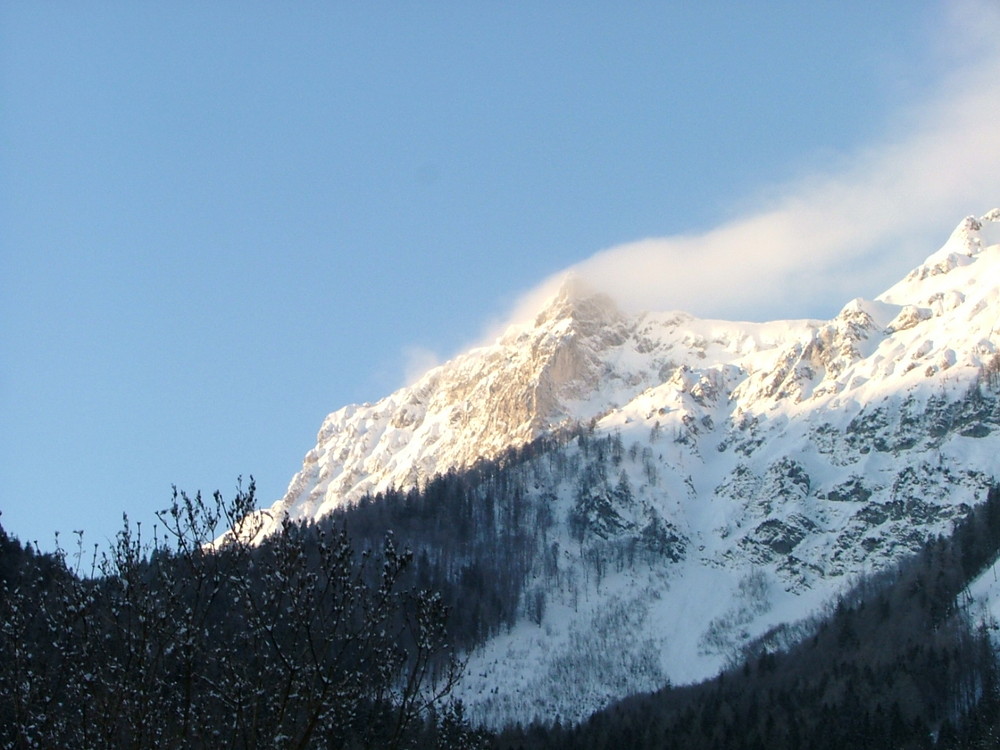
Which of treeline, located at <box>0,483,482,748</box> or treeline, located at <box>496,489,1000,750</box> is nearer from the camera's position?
treeline, located at <box>0,483,482,748</box>

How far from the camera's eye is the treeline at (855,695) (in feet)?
418

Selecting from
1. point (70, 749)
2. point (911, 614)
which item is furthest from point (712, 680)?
point (70, 749)

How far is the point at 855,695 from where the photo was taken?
13712cm

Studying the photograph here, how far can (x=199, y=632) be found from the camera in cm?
2434

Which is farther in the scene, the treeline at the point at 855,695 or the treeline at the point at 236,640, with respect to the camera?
the treeline at the point at 855,695

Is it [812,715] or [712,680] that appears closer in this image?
[812,715]

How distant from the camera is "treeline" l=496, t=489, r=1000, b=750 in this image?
12750 cm

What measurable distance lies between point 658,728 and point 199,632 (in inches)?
5152

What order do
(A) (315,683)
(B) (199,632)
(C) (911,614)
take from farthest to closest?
(C) (911,614) → (B) (199,632) → (A) (315,683)

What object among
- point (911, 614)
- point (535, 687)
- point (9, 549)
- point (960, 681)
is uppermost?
point (9, 549)

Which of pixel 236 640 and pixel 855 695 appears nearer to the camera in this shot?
pixel 236 640

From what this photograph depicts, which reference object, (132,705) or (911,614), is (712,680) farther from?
(132,705)

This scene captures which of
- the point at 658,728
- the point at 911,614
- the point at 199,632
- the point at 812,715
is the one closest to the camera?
the point at 199,632

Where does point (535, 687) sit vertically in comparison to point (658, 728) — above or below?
above
